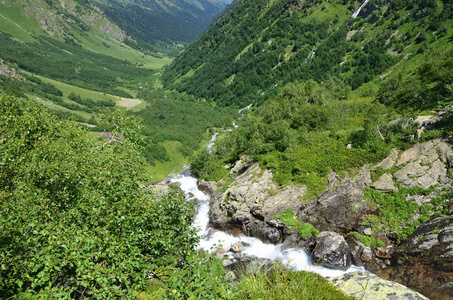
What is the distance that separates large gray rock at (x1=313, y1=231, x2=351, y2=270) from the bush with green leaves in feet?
67.8

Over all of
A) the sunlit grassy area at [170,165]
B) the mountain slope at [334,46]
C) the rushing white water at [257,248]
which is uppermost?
the mountain slope at [334,46]

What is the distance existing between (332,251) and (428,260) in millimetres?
8467

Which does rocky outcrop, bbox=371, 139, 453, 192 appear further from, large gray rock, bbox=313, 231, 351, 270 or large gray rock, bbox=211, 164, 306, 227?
large gray rock, bbox=211, 164, 306, 227

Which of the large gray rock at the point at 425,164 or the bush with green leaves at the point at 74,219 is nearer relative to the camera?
the bush with green leaves at the point at 74,219

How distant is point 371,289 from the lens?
15055mm

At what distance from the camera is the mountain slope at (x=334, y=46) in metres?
105

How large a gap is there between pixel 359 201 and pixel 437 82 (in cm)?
2831

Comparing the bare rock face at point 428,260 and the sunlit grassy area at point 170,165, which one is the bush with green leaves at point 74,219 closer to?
the bare rock face at point 428,260

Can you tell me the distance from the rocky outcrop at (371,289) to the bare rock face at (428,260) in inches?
314

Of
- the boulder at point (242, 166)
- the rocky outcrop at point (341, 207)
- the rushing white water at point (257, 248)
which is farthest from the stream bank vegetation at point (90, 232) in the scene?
the boulder at point (242, 166)

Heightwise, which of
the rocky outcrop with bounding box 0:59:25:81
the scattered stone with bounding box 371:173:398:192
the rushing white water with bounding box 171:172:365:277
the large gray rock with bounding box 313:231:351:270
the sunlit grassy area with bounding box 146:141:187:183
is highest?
the scattered stone with bounding box 371:173:398:192

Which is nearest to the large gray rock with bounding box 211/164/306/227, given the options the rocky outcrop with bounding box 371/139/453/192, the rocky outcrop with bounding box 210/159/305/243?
the rocky outcrop with bounding box 210/159/305/243

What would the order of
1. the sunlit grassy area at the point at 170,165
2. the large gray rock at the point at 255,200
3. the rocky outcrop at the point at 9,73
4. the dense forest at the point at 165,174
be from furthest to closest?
1. the rocky outcrop at the point at 9,73
2. the sunlit grassy area at the point at 170,165
3. the large gray rock at the point at 255,200
4. the dense forest at the point at 165,174

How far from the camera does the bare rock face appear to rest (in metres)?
20.7
